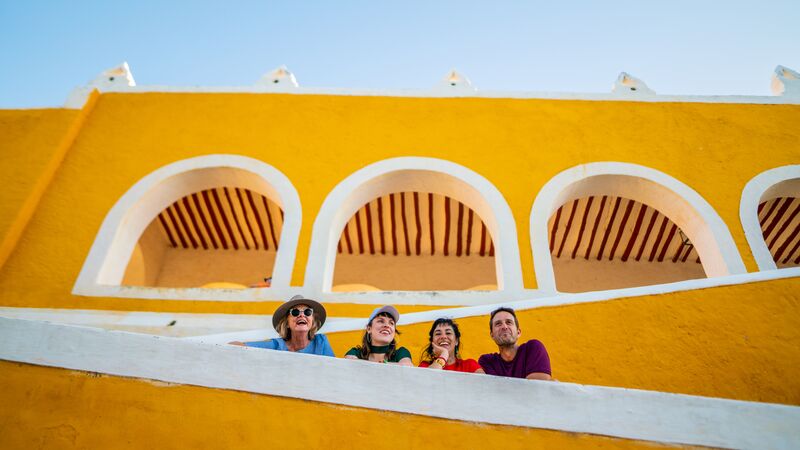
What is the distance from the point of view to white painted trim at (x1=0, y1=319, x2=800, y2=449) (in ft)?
7.22

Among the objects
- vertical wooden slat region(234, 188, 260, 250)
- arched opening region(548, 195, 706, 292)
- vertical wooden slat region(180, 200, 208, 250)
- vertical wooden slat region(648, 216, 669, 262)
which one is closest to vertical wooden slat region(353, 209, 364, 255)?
vertical wooden slat region(234, 188, 260, 250)

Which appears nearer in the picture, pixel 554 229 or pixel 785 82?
pixel 785 82

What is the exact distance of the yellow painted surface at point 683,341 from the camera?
11.1 feet

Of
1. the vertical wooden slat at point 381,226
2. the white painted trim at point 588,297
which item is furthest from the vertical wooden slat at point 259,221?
the white painted trim at point 588,297

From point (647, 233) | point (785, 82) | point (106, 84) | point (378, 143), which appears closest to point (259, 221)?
point (106, 84)

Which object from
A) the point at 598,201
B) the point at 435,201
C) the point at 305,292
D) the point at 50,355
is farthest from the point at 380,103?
the point at 50,355

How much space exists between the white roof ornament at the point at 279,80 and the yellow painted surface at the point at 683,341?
4117mm

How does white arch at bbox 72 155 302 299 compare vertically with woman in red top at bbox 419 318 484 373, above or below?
above

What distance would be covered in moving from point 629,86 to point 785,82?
6.26 ft

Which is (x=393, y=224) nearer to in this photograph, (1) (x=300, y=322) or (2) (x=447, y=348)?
(1) (x=300, y=322)

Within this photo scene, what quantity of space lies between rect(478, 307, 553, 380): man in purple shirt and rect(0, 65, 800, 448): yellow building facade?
0.30 meters

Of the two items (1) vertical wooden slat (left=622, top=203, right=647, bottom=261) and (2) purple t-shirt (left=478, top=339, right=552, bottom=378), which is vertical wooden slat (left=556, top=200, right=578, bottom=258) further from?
(2) purple t-shirt (left=478, top=339, right=552, bottom=378)

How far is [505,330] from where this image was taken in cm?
284

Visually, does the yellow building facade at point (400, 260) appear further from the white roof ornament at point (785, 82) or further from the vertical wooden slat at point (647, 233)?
the white roof ornament at point (785, 82)
